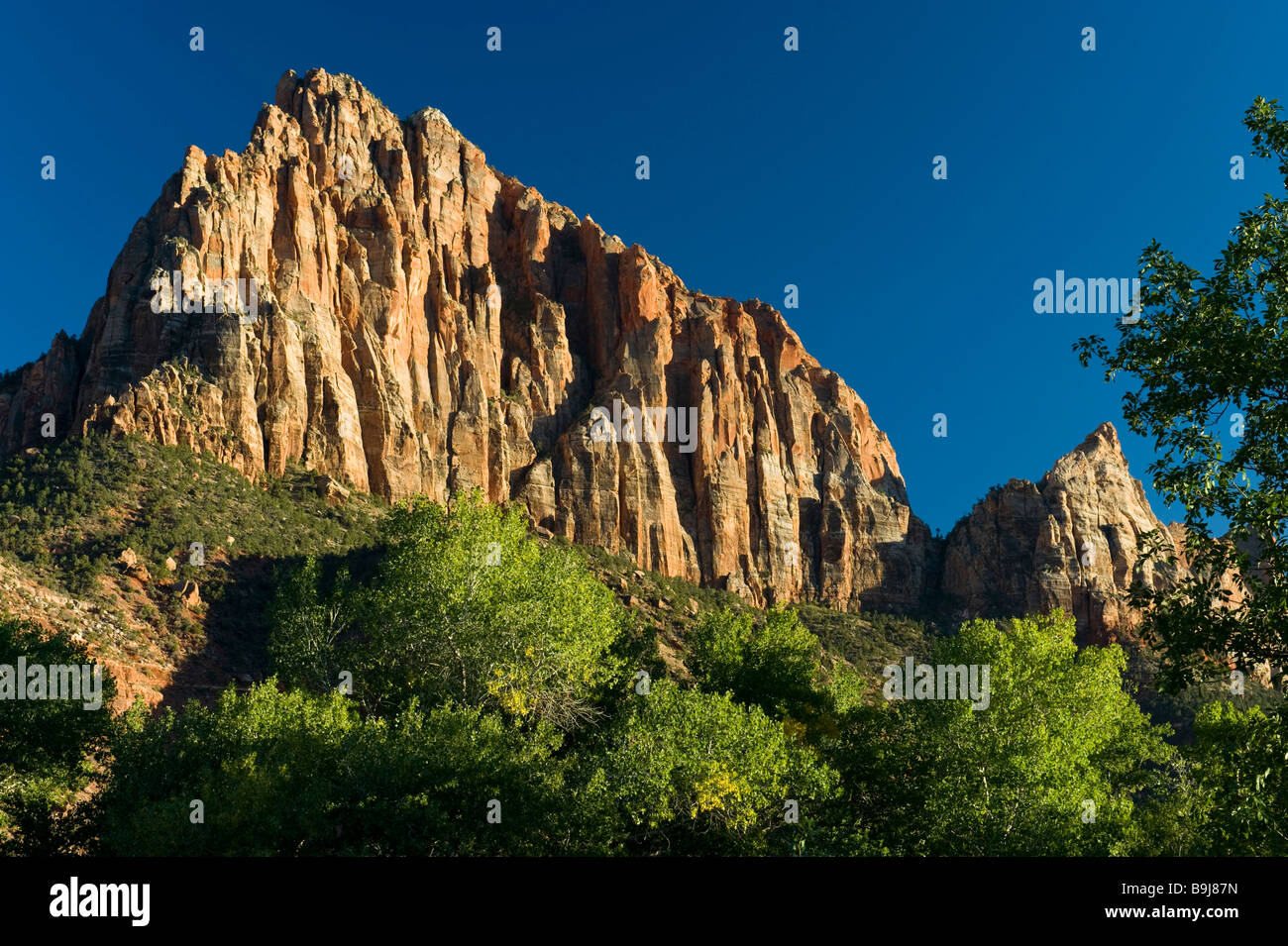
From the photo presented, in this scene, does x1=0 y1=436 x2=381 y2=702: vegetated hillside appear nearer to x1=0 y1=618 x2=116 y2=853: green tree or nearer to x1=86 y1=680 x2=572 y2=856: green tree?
x1=0 y1=618 x2=116 y2=853: green tree

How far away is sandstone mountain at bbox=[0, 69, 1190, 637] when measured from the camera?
8688 centimetres

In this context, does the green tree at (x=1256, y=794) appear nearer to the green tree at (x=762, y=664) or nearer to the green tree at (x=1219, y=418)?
A: the green tree at (x=1219, y=418)

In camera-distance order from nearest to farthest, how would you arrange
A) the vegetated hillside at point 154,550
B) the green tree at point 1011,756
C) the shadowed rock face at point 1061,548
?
the green tree at point 1011,756 → the vegetated hillside at point 154,550 → the shadowed rock face at point 1061,548

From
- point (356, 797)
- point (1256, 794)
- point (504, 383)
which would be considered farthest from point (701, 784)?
point (504, 383)

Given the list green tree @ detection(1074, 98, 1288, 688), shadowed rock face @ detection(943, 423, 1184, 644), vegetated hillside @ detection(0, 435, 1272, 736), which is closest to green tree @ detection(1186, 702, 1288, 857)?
green tree @ detection(1074, 98, 1288, 688)

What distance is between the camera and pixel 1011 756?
80.0 ft

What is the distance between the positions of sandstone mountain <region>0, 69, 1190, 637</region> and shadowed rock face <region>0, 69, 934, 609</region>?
33 centimetres

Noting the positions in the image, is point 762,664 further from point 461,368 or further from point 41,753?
point 461,368

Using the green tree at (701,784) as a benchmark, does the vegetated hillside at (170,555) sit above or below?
above

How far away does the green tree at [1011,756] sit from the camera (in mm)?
23188

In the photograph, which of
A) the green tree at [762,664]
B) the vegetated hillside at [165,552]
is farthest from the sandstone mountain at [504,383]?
the green tree at [762,664]

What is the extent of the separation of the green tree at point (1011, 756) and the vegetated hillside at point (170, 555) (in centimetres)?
1154
